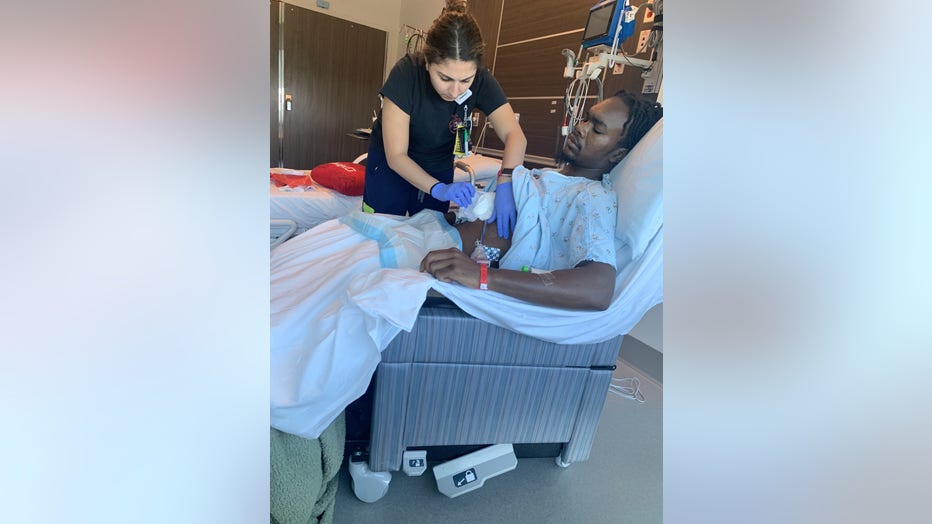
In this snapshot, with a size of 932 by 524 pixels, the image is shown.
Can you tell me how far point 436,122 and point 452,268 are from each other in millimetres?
844

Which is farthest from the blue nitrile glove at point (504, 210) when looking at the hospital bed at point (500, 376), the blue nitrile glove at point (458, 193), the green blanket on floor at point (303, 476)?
the green blanket on floor at point (303, 476)

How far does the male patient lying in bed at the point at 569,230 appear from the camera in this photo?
1270 millimetres

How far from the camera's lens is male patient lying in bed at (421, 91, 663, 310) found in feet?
4.17

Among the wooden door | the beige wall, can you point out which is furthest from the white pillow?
the wooden door

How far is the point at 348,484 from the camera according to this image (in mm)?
1420

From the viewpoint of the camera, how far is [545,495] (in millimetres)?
1499

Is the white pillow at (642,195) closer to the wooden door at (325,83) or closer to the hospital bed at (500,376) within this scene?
the hospital bed at (500,376)

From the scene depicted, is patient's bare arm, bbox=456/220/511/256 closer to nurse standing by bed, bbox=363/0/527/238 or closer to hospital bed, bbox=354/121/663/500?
nurse standing by bed, bbox=363/0/527/238

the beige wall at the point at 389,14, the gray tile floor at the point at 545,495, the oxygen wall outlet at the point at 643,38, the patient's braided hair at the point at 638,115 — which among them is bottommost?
the gray tile floor at the point at 545,495

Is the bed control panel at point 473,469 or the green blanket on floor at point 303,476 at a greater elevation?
the green blanket on floor at point 303,476

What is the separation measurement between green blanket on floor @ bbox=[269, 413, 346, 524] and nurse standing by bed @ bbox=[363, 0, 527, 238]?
930 mm

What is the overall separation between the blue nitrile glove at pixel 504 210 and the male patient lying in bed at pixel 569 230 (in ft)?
0.10
